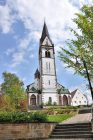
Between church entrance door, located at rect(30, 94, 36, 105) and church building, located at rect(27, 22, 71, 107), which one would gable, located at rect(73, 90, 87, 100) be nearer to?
church building, located at rect(27, 22, 71, 107)

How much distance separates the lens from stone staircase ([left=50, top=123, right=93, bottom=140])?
1666 centimetres

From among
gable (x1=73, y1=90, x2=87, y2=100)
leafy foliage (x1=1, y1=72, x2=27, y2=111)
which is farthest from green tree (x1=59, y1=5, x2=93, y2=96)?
gable (x1=73, y1=90, x2=87, y2=100)

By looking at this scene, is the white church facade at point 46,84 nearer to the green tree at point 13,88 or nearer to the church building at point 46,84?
the church building at point 46,84

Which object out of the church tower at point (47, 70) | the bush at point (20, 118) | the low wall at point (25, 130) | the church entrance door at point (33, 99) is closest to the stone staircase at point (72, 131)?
the low wall at point (25, 130)

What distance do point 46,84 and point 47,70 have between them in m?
4.23

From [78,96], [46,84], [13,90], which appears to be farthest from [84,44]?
[78,96]

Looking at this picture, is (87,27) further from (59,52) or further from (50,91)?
(50,91)

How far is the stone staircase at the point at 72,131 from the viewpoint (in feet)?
54.6

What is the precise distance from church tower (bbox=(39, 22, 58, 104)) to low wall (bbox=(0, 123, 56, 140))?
5039 cm

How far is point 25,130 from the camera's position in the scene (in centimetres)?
1781

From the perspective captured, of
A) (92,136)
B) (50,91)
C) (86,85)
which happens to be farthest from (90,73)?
(50,91)

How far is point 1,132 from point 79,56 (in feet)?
26.4

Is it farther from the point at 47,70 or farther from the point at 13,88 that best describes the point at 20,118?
the point at 47,70

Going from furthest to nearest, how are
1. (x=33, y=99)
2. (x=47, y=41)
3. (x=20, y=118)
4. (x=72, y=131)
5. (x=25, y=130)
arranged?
1. (x=47, y=41)
2. (x=33, y=99)
3. (x=20, y=118)
4. (x=25, y=130)
5. (x=72, y=131)
